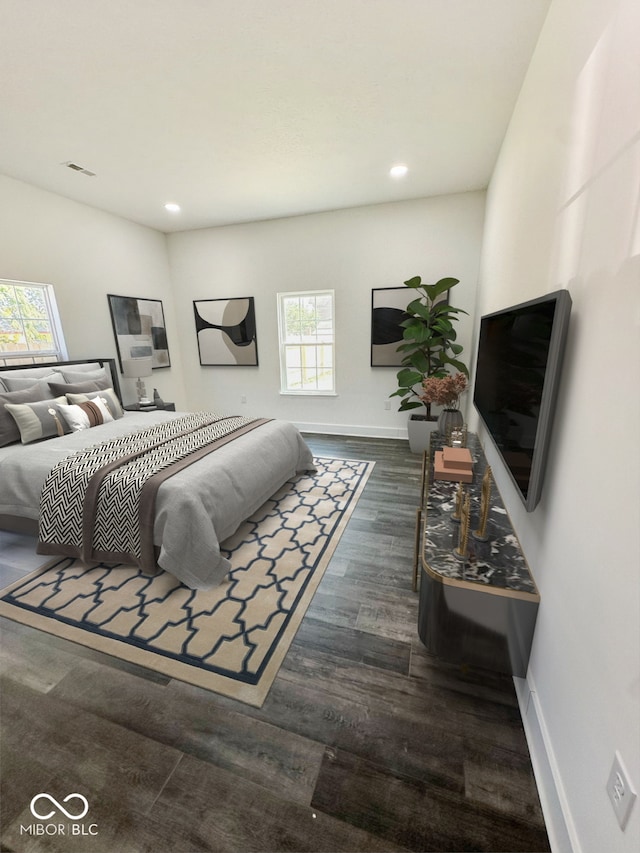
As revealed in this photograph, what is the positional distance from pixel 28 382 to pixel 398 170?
3804mm

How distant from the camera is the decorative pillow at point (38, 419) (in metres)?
2.67

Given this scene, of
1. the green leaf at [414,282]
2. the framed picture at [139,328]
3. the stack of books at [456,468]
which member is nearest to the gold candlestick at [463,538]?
the stack of books at [456,468]

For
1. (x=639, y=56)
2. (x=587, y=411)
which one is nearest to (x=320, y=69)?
(x=639, y=56)

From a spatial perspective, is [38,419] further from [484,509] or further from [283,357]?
[484,509]

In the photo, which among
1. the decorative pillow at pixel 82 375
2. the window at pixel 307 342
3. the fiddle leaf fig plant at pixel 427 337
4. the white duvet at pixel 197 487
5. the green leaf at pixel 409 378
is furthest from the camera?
the window at pixel 307 342

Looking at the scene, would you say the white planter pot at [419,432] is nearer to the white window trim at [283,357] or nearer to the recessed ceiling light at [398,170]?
the white window trim at [283,357]

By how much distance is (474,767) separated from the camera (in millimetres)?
1164

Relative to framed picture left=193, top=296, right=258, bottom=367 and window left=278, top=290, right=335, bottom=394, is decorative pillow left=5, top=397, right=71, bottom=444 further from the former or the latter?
window left=278, top=290, right=335, bottom=394

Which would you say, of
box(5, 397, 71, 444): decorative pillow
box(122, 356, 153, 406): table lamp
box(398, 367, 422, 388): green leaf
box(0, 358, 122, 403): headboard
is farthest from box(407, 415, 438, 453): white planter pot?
box(0, 358, 122, 403): headboard

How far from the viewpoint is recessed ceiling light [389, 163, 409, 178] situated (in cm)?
307

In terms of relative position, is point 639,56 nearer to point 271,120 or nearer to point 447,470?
point 447,470

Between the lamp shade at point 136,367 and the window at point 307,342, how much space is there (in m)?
1.73

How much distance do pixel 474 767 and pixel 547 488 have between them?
98 centimetres

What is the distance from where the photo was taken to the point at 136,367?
4.23 m
